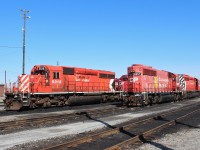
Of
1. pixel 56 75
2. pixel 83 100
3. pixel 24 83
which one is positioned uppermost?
pixel 56 75

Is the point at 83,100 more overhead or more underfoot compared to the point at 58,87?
more underfoot

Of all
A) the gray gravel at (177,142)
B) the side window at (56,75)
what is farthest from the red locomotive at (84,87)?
the gray gravel at (177,142)

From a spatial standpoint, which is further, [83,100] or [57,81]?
[83,100]

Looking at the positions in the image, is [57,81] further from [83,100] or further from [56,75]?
[83,100]

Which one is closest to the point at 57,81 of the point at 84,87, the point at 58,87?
the point at 58,87

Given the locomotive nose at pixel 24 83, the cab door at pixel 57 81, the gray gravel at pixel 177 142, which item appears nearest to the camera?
the gray gravel at pixel 177 142

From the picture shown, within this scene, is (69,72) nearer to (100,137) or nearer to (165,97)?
(165,97)

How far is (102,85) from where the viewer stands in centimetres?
3503

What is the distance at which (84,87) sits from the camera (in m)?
31.8

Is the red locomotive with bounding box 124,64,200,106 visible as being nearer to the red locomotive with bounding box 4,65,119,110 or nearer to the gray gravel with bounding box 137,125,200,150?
the red locomotive with bounding box 4,65,119,110

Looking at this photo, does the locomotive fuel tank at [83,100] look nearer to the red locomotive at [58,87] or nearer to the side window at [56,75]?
the red locomotive at [58,87]

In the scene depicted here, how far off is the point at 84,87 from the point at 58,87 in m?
→ 4.05

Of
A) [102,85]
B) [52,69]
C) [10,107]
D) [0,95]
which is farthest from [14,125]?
[0,95]

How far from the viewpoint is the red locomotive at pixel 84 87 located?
84.5 ft
